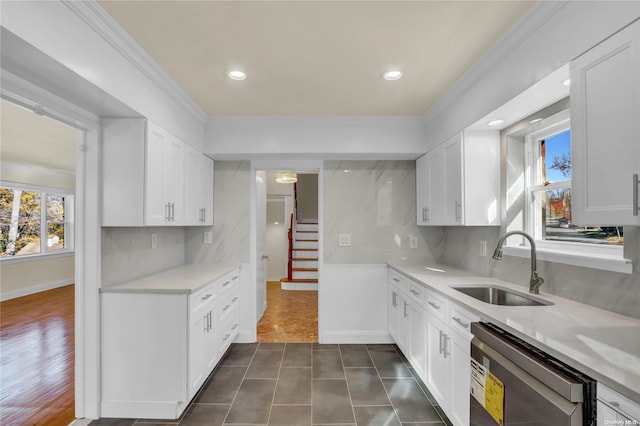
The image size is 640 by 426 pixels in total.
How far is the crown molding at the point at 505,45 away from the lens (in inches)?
59.9

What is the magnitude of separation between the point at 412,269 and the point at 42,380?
11.5 feet

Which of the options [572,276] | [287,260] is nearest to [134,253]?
[572,276]

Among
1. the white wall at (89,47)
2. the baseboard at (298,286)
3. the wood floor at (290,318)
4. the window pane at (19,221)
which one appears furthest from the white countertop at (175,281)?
the window pane at (19,221)

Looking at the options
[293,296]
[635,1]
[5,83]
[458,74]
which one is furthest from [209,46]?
[293,296]

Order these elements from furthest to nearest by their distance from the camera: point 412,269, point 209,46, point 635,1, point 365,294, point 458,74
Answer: point 365,294 → point 412,269 → point 458,74 → point 209,46 → point 635,1

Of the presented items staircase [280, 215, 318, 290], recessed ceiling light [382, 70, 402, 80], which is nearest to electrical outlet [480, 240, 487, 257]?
recessed ceiling light [382, 70, 402, 80]

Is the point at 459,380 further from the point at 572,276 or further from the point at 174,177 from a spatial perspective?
the point at 174,177

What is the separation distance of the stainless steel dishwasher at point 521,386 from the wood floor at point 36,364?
2.71m

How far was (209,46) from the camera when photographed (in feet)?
6.30

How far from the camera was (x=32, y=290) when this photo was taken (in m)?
5.66

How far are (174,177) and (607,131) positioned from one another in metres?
2.85

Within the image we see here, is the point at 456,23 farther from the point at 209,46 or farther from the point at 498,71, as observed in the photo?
the point at 209,46

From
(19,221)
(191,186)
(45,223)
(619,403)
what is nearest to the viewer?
(619,403)

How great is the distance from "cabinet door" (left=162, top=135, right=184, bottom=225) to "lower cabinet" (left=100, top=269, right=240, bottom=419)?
2.36ft
